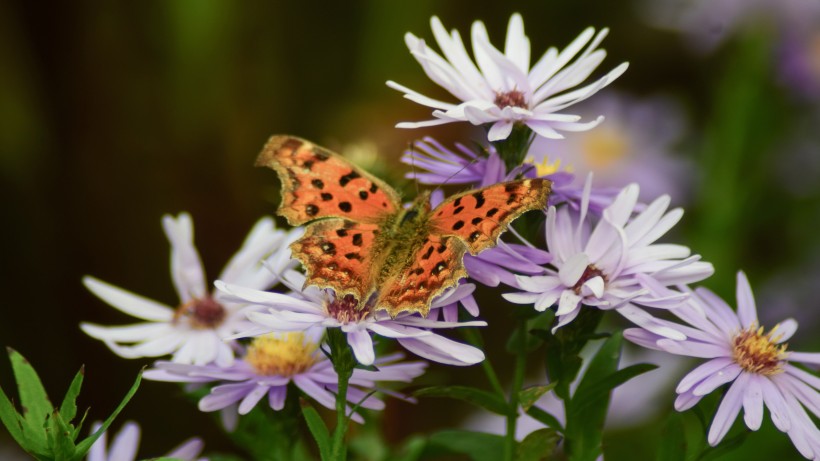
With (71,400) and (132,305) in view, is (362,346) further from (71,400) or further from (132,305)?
(132,305)

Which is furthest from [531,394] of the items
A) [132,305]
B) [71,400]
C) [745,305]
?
[132,305]

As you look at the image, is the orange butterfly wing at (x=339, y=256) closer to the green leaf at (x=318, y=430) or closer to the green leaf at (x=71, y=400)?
the green leaf at (x=318, y=430)

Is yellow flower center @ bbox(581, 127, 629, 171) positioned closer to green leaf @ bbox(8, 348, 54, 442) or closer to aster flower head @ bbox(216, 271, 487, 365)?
aster flower head @ bbox(216, 271, 487, 365)

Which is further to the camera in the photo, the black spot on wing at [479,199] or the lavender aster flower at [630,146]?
the lavender aster flower at [630,146]

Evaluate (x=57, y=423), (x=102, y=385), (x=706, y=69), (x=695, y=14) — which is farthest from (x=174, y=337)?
(x=706, y=69)

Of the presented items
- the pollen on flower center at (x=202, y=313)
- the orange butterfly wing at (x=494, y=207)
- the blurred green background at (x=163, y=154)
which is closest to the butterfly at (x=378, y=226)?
the orange butterfly wing at (x=494, y=207)

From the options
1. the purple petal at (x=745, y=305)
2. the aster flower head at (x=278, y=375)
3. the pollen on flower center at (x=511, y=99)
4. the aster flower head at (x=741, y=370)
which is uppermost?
the pollen on flower center at (x=511, y=99)
